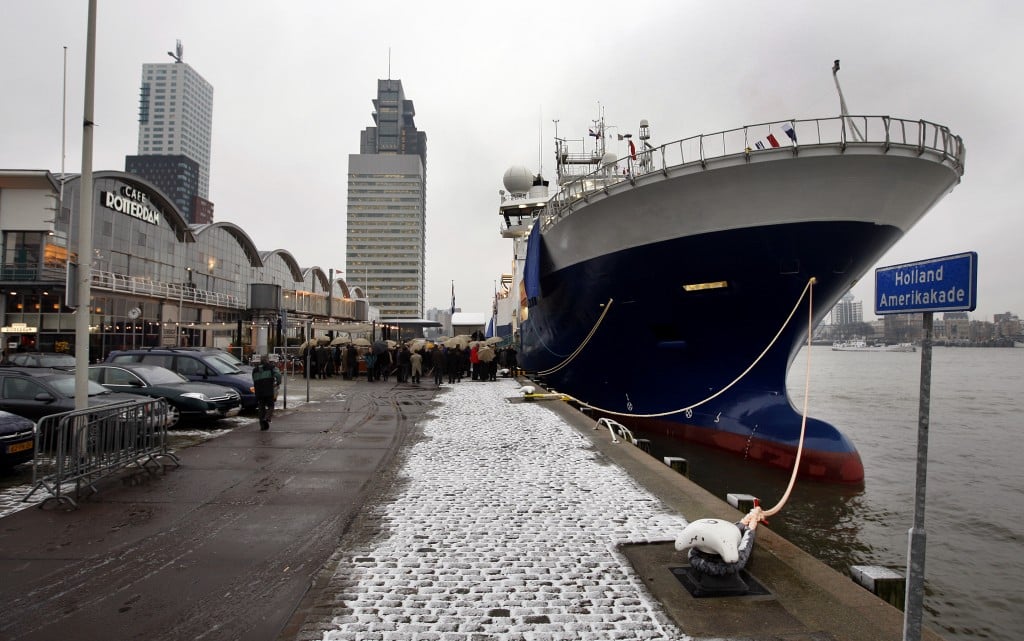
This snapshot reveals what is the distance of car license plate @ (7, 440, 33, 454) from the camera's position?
22.8ft

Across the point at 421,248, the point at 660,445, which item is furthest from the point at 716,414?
the point at 421,248

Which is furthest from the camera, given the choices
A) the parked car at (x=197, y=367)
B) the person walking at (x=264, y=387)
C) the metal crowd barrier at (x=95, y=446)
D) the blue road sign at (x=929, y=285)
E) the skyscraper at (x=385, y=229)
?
the skyscraper at (x=385, y=229)

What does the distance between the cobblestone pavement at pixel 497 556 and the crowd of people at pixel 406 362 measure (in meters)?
13.8

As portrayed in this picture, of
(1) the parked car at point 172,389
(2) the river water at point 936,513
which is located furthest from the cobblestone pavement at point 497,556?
(1) the parked car at point 172,389

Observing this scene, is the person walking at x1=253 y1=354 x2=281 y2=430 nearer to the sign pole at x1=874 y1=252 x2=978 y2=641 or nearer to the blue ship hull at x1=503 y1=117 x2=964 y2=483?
the blue ship hull at x1=503 y1=117 x2=964 y2=483

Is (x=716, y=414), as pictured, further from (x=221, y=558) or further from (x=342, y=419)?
(x=221, y=558)

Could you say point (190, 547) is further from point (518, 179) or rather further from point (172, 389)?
point (518, 179)

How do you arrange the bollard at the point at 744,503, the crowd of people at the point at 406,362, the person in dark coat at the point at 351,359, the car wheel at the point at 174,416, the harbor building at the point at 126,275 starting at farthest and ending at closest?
the harbor building at the point at 126,275
the person in dark coat at the point at 351,359
the crowd of people at the point at 406,362
the car wheel at the point at 174,416
the bollard at the point at 744,503

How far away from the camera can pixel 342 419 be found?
41.8 ft

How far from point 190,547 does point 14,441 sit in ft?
13.5

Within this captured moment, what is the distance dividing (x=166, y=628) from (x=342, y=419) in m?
9.43

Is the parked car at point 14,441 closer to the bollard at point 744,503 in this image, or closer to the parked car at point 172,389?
the parked car at point 172,389

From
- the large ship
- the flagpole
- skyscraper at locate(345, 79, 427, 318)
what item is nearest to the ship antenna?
the large ship

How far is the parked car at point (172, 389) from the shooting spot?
1123 centimetres
